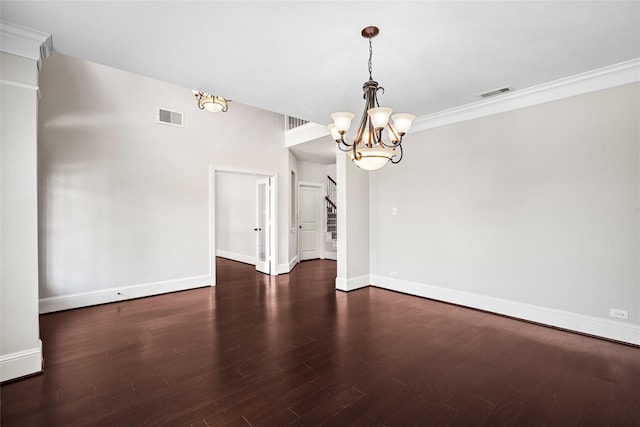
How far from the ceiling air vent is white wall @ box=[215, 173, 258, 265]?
2.55 m

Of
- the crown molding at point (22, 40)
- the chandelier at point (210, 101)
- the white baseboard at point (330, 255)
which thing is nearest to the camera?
the crown molding at point (22, 40)

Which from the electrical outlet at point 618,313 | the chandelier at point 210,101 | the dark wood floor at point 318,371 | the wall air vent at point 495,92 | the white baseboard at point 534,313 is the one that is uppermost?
the chandelier at point 210,101

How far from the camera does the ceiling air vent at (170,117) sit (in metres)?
5.01

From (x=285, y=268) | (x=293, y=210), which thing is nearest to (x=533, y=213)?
(x=285, y=268)

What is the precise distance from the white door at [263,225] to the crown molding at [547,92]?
363cm

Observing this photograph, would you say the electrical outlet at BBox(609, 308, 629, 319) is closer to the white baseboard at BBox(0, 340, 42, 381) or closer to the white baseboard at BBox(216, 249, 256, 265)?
the white baseboard at BBox(0, 340, 42, 381)

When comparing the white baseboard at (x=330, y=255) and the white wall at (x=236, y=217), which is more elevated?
the white wall at (x=236, y=217)

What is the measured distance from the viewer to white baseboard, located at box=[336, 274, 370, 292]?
5103 mm

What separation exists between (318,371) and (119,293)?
3.67 m

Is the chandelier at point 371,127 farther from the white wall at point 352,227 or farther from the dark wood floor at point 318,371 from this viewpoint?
the white wall at point 352,227

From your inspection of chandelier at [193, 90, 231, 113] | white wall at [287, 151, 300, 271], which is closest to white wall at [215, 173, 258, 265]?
white wall at [287, 151, 300, 271]

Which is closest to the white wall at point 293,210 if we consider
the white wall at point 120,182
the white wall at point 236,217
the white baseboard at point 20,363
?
the white wall at point 236,217

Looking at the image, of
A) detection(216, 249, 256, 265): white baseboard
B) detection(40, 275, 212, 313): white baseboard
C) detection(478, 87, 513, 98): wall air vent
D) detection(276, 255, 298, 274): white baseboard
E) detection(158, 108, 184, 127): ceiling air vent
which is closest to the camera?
detection(478, 87, 513, 98): wall air vent

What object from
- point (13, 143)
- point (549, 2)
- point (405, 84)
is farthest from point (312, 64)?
point (13, 143)
